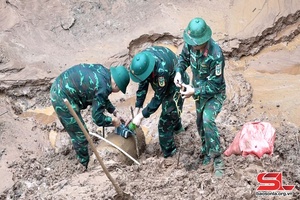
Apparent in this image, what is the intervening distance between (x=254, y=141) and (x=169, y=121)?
3.57 ft

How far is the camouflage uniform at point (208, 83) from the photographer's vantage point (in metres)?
4.99

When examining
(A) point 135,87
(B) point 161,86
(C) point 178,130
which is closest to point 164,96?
(B) point 161,86

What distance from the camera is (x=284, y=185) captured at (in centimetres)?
488

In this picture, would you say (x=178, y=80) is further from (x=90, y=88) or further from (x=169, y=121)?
(x=90, y=88)

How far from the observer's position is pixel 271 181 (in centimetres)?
484

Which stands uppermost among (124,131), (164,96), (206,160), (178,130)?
(164,96)

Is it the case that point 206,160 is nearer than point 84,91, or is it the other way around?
point 84,91

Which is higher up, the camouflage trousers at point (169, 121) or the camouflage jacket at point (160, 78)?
the camouflage jacket at point (160, 78)

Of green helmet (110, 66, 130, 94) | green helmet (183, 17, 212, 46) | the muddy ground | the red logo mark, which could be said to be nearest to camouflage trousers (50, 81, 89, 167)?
the muddy ground

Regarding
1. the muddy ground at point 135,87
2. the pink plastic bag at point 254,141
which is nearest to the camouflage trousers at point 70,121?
the muddy ground at point 135,87

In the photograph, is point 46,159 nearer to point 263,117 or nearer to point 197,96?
point 197,96

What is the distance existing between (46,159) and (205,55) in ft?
8.91

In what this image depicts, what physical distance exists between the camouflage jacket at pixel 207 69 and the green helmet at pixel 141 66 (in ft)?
1.19

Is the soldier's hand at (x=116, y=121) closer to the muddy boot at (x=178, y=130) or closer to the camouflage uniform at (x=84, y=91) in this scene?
the camouflage uniform at (x=84, y=91)
